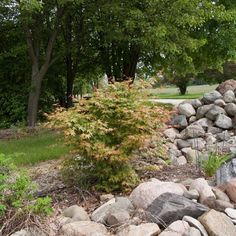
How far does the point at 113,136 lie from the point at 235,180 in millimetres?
1490

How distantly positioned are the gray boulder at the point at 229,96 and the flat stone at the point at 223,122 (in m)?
0.39

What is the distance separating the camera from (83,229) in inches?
156

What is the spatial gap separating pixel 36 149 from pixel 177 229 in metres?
5.41

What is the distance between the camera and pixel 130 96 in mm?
5336

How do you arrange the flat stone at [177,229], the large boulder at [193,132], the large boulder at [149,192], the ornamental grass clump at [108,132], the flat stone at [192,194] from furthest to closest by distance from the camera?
the large boulder at [193,132], the ornamental grass clump at [108,132], the flat stone at [192,194], the large boulder at [149,192], the flat stone at [177,229]

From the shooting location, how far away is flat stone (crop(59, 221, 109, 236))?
391 centimetres

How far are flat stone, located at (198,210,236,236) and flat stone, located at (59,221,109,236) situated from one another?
3.04 feet

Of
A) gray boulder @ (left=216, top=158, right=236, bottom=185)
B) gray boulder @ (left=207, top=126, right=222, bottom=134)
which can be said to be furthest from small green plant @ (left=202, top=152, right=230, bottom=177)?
gray boulder @ (left=207, top=126, right=222, bottom=134)

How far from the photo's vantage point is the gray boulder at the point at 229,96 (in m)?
8.88

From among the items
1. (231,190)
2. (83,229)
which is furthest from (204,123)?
(83,229)

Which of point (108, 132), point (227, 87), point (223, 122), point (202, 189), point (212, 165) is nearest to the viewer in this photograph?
point (202, 189)

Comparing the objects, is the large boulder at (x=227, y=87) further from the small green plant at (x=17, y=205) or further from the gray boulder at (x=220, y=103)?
the small green plant at (x=17, y=205)

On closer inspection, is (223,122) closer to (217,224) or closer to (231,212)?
(231,212)

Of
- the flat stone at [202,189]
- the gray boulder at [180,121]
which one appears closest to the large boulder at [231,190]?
the flat stone at [202,189]
